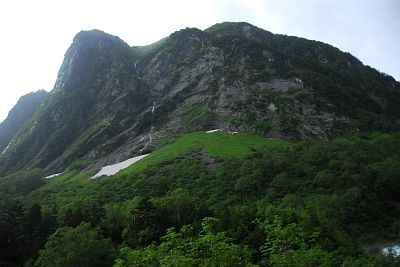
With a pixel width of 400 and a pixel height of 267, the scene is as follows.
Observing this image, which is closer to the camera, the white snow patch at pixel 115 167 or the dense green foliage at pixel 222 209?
the dense green foliage at pixel 222 209

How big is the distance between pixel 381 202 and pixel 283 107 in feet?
270

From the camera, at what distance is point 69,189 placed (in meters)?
158

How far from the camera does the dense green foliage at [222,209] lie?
39000 millimetres

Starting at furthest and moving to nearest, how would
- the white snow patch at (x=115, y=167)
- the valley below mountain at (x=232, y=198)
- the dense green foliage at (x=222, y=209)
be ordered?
the white snow patch at (x=115, y=167), the valley below mountain at (x=232, y=198), the dense green foliage at (x=222, y=209)

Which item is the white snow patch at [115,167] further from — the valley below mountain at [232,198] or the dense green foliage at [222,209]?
the dense green foliage at [222,209]

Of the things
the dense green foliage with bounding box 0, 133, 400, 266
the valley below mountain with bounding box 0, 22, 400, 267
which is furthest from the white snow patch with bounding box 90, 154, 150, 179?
the dense green foliage with bounding box 0, 133, 400, 266

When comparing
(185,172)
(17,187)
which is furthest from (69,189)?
(185,172)

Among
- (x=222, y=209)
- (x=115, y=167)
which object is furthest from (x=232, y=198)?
(x=115, y=167)

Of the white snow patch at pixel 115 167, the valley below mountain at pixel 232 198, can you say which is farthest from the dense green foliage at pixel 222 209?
the white snow patch at pixel 115 167

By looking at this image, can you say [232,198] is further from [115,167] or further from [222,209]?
[115,167]

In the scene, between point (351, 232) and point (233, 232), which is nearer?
point (233, 232)

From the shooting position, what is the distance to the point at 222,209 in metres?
96.9

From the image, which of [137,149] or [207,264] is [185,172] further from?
[207,264]

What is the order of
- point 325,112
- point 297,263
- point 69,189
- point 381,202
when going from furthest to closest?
1. point 325,112
2. point 69,189
3. point 381,202
4. point 297,263
